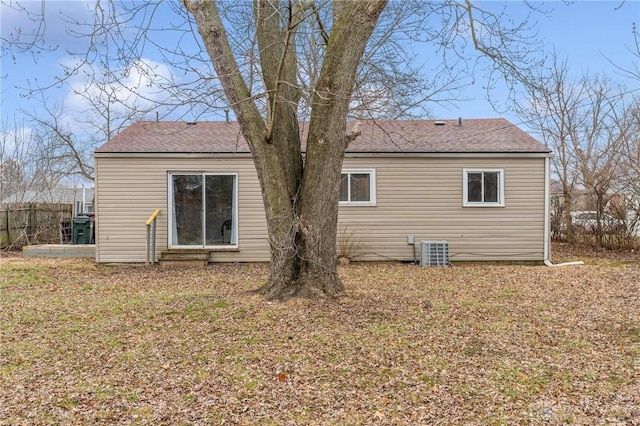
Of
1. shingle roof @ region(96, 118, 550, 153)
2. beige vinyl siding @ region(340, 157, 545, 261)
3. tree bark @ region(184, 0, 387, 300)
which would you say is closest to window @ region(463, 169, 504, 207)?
beige vinyl siding @ region(340, 157, 545, 261)

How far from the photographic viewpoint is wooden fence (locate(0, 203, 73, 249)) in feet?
49.1

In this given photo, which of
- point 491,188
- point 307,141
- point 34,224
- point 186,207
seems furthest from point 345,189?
point 34,224

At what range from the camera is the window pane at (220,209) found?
11164 millimetres

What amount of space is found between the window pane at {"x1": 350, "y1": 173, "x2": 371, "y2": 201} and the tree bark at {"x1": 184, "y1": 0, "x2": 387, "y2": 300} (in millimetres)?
4998

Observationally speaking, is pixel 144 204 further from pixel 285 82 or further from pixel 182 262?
pixel 285 82

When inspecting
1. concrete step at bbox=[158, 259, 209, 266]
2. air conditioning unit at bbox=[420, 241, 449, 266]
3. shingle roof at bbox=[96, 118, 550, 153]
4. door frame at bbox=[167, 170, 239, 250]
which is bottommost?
concrete step at bbox=[158, 259, 209, 266]

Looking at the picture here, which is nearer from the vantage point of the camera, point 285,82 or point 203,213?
point 285,82

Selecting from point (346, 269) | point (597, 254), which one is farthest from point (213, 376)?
point (597, 254)

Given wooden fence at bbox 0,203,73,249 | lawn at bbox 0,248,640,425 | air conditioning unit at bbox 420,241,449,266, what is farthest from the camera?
wooden fence at bbox 0,203,73,249

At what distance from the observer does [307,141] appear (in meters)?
6.12

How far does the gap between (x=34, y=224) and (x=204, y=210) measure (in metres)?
8.12

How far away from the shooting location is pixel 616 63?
675cm

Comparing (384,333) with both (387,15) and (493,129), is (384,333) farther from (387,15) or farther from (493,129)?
(493,129)

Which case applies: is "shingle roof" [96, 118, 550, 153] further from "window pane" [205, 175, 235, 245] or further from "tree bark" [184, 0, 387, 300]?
"tree bark" [184, 0, 387, 300]
